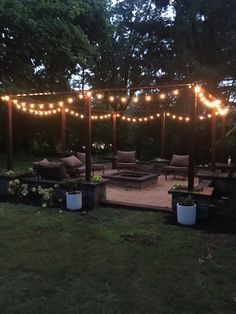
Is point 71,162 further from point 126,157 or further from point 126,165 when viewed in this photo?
point 126,157

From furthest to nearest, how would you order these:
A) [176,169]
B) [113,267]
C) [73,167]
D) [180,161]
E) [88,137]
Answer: [180,161] → [176,169] → [73,167] → [88,137] → [113,267]

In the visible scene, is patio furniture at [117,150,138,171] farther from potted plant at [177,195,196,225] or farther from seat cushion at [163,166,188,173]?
potted plant at [177,195,196,225]

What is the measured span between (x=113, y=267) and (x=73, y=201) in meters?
2.64

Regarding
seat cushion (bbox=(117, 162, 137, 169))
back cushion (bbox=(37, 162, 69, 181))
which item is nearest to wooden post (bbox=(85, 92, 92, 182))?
back cushion (bbox=(37, 162, 69, 181))

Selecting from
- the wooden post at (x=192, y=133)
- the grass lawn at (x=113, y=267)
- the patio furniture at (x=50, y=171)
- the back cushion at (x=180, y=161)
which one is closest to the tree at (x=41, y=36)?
the patio furniture at (x=50, y=171)

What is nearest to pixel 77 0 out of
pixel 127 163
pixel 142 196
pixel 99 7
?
pixel 99 7

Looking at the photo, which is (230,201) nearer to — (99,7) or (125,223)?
(125,223)

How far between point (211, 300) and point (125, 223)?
7.87 ft

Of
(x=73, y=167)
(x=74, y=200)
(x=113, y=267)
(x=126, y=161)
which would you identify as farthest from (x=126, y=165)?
(x=113, y=267)

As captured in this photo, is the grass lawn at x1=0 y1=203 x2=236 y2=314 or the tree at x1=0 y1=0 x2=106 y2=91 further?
the tree at x1=0 y1=0 x2=106 y2=91

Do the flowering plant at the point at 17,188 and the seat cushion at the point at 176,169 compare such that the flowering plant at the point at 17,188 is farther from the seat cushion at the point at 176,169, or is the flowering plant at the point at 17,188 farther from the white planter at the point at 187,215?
the seat cushion at the point at 176,169

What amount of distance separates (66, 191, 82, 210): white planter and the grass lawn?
0.67 m

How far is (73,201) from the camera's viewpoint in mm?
5934

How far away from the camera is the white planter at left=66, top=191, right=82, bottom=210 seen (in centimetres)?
593
